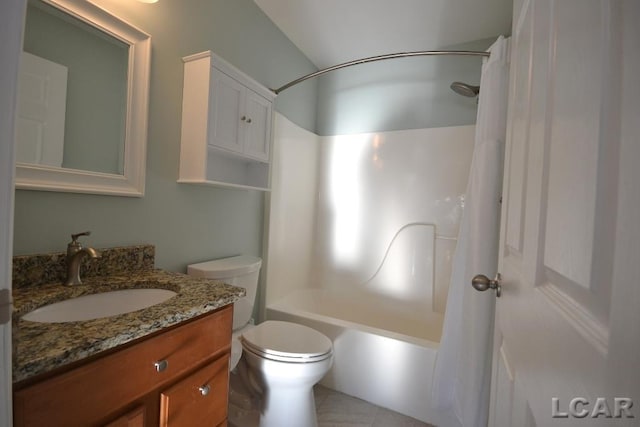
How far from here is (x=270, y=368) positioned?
1.21m

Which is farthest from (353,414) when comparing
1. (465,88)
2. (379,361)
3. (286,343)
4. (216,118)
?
(465,88)

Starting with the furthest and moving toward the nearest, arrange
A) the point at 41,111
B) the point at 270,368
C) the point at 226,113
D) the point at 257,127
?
1. the point at 257,127
2. the point at 226,113
3. the point at 270,368
4. the point at 41,111

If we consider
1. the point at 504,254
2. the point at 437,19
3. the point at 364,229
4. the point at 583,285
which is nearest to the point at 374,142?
the point at 364,229

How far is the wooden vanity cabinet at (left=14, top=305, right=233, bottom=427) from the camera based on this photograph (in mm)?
493

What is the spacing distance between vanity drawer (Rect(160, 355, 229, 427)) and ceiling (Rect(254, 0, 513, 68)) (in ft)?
6.80

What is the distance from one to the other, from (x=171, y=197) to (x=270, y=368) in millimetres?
930

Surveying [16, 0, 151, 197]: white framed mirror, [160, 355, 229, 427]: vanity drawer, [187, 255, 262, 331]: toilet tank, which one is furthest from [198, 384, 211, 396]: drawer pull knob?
[16, 0, 151, 197]: white framed mirror

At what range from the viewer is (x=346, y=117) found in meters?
2.48

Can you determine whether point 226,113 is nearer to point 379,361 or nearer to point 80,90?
point 80,90

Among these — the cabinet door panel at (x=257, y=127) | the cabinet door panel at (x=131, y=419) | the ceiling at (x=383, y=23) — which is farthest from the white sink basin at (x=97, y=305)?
the ceiling at (x=383, y=23)

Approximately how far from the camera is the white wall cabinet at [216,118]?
1253mm

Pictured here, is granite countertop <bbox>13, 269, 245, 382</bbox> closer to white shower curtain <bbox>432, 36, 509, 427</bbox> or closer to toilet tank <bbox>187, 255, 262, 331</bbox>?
toilet tank <bbox>187, 255, 262, 331</bbox>

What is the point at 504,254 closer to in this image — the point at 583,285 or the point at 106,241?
the point at 583,285

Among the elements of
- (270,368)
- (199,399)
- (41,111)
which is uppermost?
(41,111)
